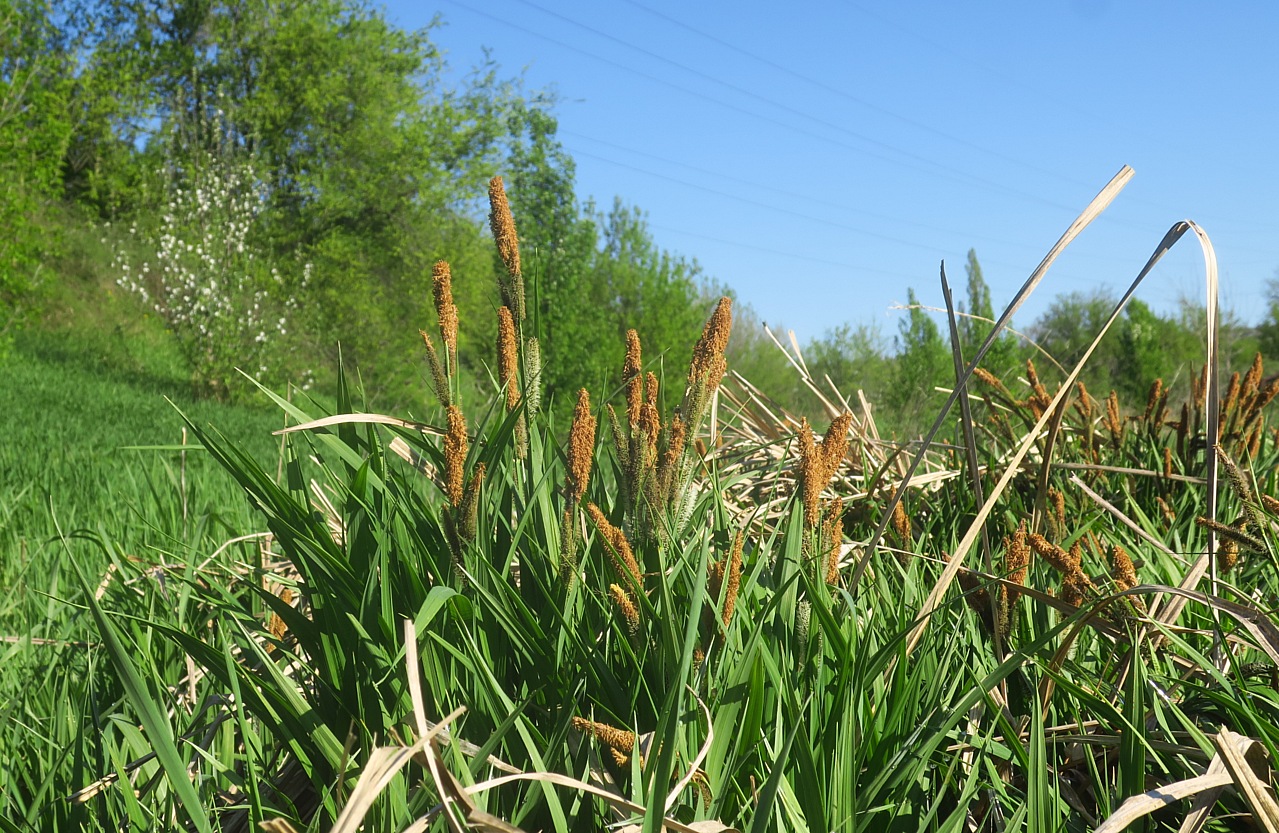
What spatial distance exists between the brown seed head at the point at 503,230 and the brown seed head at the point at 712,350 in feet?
0.78

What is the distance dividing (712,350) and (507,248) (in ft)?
0.88

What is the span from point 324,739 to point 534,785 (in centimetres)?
29

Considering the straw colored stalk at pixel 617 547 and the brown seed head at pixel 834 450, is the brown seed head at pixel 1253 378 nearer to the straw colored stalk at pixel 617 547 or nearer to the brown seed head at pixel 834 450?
the brown seed head at pixel 834 450

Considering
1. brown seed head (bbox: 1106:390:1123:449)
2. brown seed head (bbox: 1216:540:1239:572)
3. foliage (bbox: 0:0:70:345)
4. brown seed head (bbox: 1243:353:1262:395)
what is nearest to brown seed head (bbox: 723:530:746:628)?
brown seed head (bbox: 1216:540:1239:572)

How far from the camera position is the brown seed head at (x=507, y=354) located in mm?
1113

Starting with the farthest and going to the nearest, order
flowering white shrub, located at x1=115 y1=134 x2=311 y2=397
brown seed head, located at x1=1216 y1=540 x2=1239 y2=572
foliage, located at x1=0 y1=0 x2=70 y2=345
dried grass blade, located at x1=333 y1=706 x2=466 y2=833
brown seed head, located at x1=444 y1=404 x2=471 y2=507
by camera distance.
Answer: flowering white shrub, located at x1=115 y1=134 x2=311 y2=397, foliage, located at x1=0 y1=0 x2=70 y2=345, brown seed head, located at x1=1216 y1=540 x2=1239 y2=572, brown seed head, located at x1=444 y1=404 x2=471 y2=507, dried grass blade, located at x1=333 y1=706 x2=466 y2=833

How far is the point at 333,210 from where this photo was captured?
Answer: 1035 inches

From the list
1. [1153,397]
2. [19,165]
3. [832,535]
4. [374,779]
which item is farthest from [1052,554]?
[19,165]

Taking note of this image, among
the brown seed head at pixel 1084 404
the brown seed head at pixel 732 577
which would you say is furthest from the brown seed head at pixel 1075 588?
the brown seed head at pixel 1084 404

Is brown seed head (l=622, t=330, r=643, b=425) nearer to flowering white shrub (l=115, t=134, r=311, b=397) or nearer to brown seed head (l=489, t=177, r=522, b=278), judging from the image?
brown seed head (l=489, t=177, r=522, b=278)

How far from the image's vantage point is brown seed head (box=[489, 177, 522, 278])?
1090mm

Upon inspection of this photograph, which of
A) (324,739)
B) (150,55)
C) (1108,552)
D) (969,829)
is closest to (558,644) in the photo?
(324,739)

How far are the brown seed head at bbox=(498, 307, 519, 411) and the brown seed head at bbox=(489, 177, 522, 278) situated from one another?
0.19ft

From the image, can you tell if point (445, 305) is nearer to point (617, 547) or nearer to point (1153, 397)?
point (617, 547)
